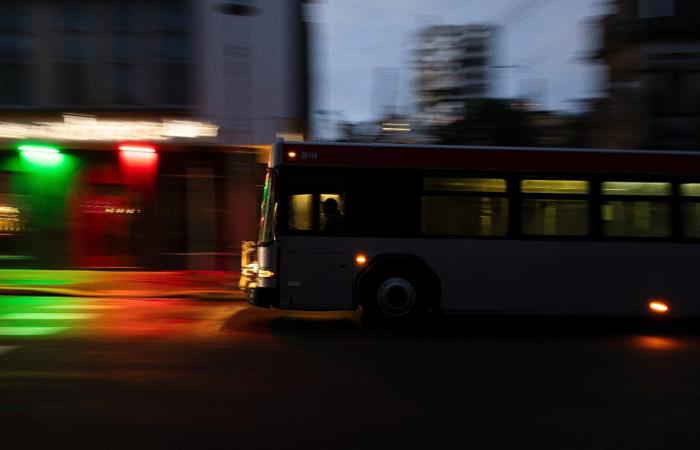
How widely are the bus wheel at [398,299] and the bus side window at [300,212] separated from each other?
140cm

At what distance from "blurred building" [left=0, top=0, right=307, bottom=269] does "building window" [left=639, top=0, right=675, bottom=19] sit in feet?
33.7

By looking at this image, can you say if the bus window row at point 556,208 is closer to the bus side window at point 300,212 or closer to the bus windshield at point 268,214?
the bus side window at point 300,212

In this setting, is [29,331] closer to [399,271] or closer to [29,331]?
[29,331]

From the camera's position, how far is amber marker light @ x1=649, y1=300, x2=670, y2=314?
9.64 metres

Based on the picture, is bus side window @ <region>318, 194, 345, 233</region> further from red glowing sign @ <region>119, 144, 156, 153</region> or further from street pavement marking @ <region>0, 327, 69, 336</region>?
red glowing sign @ <region>119, 144, 156, 153</region>

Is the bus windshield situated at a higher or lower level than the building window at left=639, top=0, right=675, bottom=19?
lower

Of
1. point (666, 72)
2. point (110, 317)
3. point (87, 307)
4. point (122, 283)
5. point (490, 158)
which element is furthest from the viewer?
point (666, 72)

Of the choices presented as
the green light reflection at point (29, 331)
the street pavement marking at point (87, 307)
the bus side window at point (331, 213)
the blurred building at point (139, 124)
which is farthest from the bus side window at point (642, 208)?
the blurred building at point (139, 124)

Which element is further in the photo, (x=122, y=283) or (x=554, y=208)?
(x=122, y=283)

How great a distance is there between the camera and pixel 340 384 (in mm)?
6367

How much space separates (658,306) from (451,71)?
2087 centimetres

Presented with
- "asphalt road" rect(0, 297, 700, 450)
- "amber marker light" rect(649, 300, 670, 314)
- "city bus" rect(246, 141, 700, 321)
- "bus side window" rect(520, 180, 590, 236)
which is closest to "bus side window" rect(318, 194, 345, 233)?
"city bus" rect(246, 141, 700, 321)

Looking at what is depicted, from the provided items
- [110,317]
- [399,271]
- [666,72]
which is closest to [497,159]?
[399,271]

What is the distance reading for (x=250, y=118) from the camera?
17.3m
